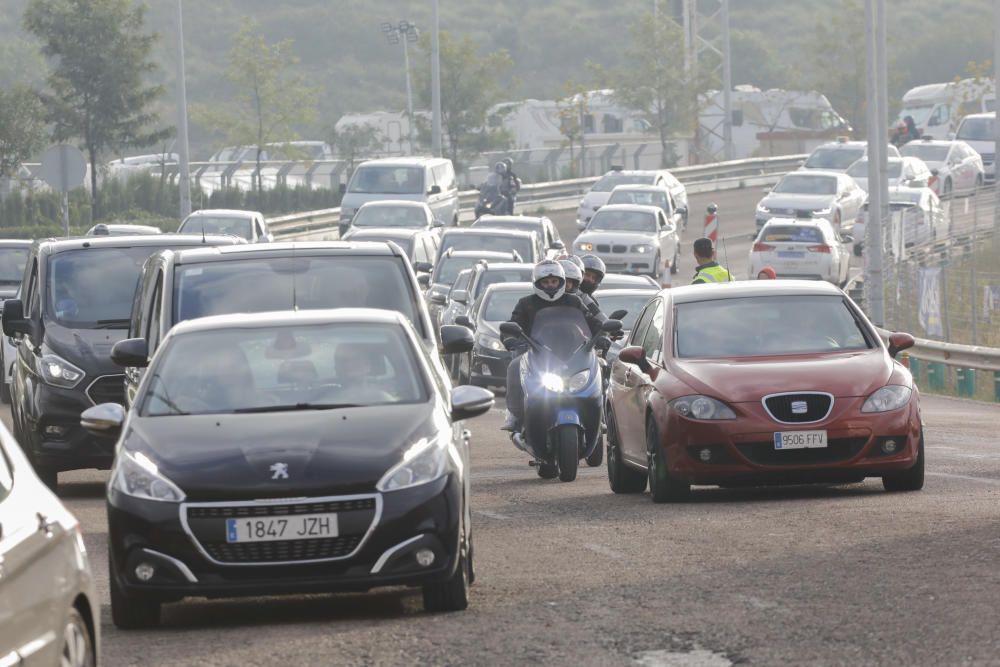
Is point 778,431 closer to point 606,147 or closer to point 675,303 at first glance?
point 675,303

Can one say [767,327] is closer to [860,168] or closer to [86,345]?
[86,345]

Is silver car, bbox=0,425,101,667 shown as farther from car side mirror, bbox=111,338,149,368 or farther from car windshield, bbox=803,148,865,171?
car windshield, bbox=803,148,865,171

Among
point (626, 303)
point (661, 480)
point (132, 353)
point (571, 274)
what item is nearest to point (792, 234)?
point (626, 303)

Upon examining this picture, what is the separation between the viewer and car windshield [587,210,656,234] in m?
48.7

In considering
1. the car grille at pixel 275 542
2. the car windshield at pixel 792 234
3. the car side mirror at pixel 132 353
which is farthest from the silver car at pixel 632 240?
the car grille at pixel 275 542

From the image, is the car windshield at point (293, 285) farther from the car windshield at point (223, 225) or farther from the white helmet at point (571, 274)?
the car windshield at point (223, 225)

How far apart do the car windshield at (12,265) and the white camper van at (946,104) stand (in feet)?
183

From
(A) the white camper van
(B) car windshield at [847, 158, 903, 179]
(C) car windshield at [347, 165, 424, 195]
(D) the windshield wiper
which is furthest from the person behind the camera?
(A) the white camper van

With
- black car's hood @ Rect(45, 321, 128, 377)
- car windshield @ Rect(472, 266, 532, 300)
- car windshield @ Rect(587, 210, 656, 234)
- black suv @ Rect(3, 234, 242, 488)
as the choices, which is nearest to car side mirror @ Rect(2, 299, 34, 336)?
black suv @ Rect(3, 234, 242, 488)

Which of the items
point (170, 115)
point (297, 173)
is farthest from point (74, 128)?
point (170, 115)

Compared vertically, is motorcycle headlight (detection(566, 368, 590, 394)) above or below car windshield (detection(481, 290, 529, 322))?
above

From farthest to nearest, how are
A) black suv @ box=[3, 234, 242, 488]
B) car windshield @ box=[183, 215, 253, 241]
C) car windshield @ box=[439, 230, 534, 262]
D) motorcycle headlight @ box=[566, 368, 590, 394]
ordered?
car windshield @ box=[183, 215, 253, 241] → car windshield @ box=[439, 230, 534, 262] → motorcycle headlight @ box=[566, 368, 590, 394] → black suv @ box=[3, 234, 242, 488]

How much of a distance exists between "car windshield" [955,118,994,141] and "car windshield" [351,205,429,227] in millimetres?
25837

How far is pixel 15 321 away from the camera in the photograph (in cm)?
1691
